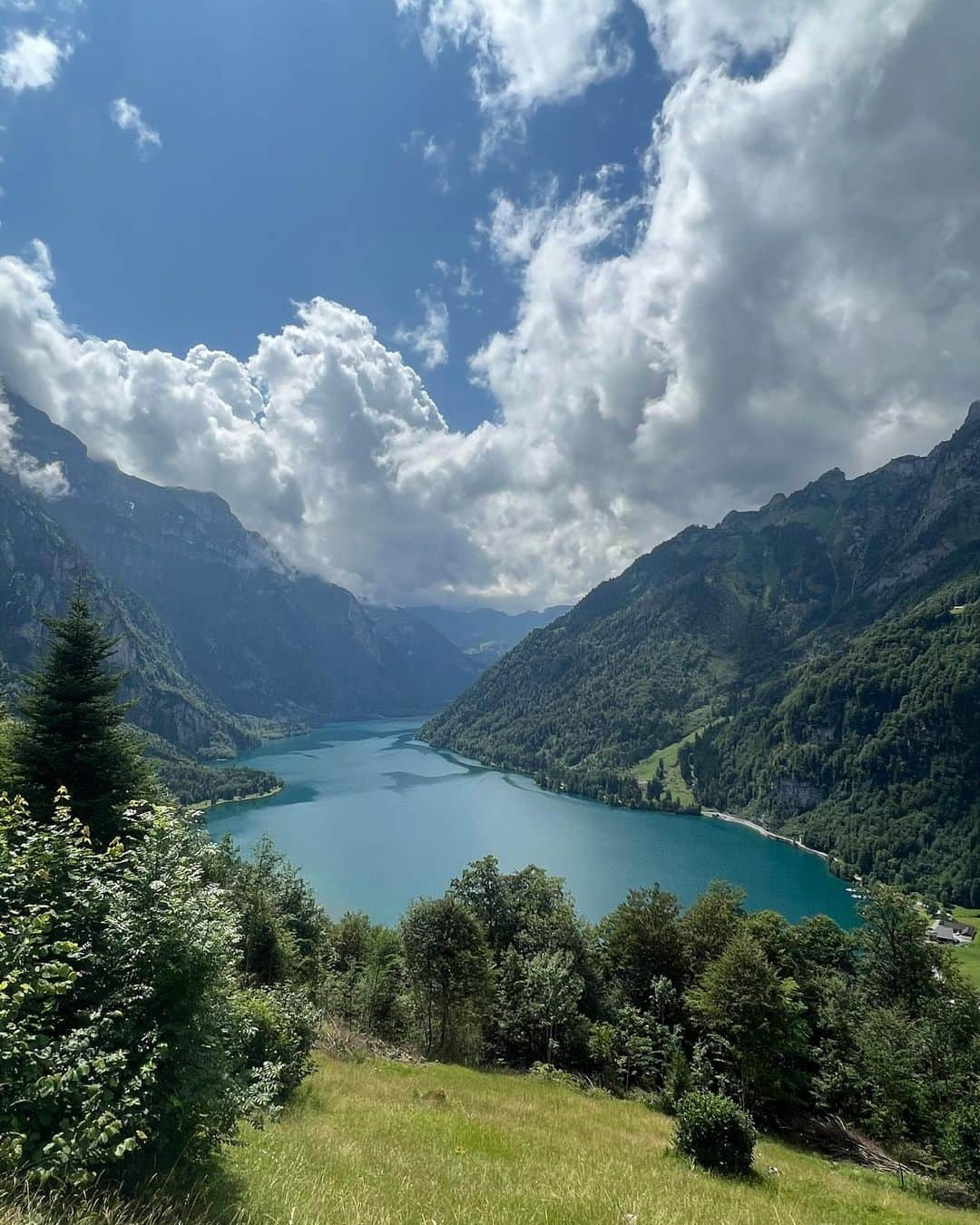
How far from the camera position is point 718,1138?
14.4 meters

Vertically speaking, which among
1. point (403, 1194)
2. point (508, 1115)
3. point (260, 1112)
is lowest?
point (508, 1115)

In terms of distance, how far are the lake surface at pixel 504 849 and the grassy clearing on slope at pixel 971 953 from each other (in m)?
18.5

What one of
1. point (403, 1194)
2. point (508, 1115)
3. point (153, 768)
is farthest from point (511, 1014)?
point (403, 1194)

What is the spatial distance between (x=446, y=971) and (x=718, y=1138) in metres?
19.1

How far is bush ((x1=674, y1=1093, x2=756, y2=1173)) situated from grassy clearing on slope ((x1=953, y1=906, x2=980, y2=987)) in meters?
74.0

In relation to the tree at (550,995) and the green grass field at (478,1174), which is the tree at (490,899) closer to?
the tree at (550,995)

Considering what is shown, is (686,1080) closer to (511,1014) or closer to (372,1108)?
(511,1014)

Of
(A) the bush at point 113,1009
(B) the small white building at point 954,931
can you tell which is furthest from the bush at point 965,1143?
(B) the small white building at point 954,931

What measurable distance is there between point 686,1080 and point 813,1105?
12.6 meters

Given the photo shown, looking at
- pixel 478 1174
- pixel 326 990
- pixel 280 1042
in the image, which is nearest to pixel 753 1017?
pixel 326 990

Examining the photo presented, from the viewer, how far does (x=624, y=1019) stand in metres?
33.3

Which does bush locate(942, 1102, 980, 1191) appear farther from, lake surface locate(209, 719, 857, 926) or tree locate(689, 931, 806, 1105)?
lake surface locate(209, 719, 857, 926)

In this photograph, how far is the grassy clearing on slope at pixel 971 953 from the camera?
83375 mm

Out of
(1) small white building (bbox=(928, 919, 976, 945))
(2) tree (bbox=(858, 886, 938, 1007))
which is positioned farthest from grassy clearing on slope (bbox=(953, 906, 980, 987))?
(2) tree (bbox=(858, 886, 938, 1007))
